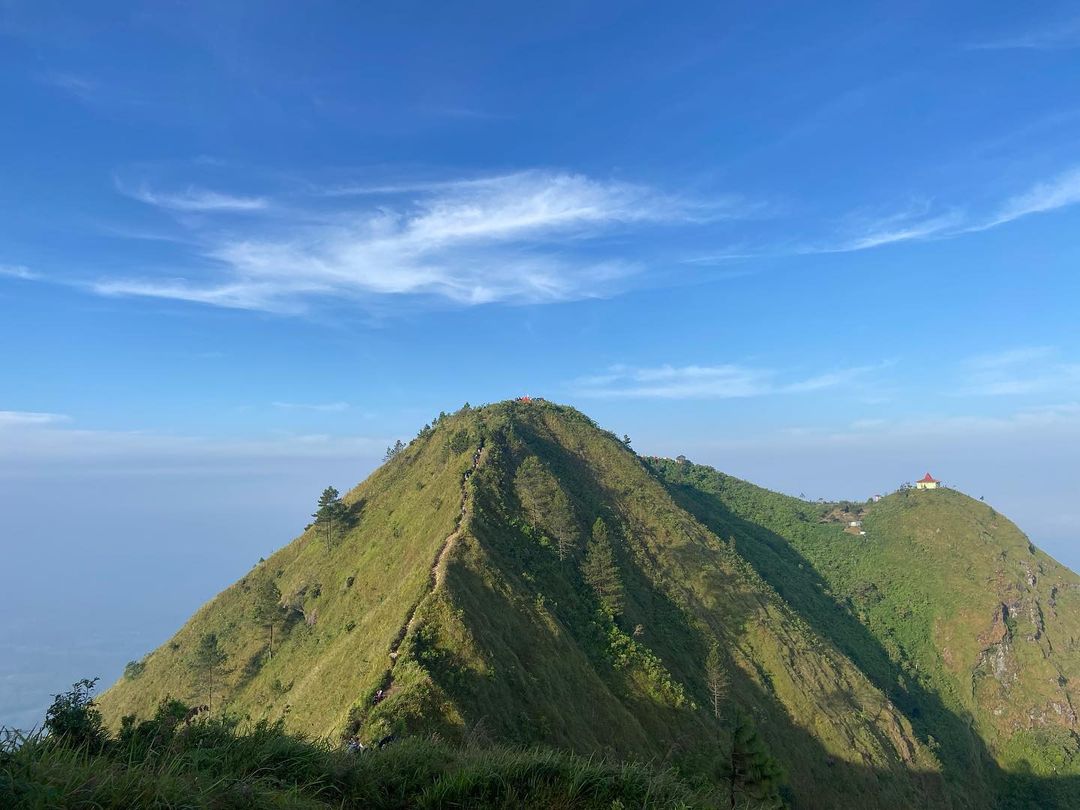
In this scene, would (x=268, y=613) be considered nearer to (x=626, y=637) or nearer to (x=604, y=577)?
(x=604, y=577)

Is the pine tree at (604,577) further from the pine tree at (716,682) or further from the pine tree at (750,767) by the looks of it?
the pine tree at (750,767)

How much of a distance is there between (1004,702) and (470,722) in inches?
4805

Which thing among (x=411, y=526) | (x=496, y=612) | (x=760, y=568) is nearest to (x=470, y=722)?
(x=496, y=612)

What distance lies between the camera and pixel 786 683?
6656 cm

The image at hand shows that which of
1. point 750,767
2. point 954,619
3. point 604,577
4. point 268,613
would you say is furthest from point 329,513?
point 954,619

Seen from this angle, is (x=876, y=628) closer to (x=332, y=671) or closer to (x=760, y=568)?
(x=760, y=568)

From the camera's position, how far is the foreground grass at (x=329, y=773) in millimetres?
7543

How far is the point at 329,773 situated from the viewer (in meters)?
9.51

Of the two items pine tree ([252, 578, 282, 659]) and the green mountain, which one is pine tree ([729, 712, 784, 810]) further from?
pine tree ([252, 578, 282, 659])

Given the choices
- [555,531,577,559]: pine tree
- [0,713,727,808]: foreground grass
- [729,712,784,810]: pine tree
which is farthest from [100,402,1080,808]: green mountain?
[0,713,727,808]: foreground grass

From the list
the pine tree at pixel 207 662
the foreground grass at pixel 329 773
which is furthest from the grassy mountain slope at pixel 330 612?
the foreground grass at pixel 329 773

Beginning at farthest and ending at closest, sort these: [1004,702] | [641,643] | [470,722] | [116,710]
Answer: [1004,702] < [116,710] < [641,643] < [470,722]

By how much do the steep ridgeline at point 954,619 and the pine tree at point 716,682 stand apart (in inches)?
1845

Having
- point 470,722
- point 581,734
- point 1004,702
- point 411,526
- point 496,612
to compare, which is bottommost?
point 1004,702
